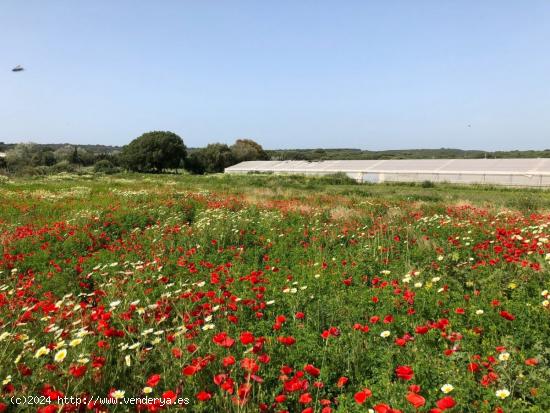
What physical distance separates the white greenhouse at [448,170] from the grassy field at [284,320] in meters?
32.8

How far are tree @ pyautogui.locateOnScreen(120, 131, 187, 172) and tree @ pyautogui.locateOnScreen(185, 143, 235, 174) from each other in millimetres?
6380

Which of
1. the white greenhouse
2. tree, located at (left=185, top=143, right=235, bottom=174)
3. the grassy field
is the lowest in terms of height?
the grassy field

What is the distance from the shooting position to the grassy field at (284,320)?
9.18 feet

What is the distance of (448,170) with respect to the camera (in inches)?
1658

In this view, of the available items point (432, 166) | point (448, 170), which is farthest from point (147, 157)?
point (448, 170)

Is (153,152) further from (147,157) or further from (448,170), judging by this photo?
(448,170)

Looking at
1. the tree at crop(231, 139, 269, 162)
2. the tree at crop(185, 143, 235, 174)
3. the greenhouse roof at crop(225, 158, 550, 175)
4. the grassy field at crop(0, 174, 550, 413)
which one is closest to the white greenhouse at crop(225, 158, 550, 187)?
the greenhouse roof at crop(225, 158, 550, 175)

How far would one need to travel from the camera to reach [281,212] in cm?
1156

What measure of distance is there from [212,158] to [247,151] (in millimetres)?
13058

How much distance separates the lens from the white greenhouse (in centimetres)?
3688

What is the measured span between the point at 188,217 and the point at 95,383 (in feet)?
32.0

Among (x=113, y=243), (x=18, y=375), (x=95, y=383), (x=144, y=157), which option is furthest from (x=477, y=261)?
(x=144, y=157)

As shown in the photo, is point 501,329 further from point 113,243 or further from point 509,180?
point 509,180

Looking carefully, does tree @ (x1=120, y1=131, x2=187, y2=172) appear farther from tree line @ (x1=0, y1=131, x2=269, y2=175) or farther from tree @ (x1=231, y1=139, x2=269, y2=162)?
tree @ (x1=231, y1=139, x2=269, y2=162)
